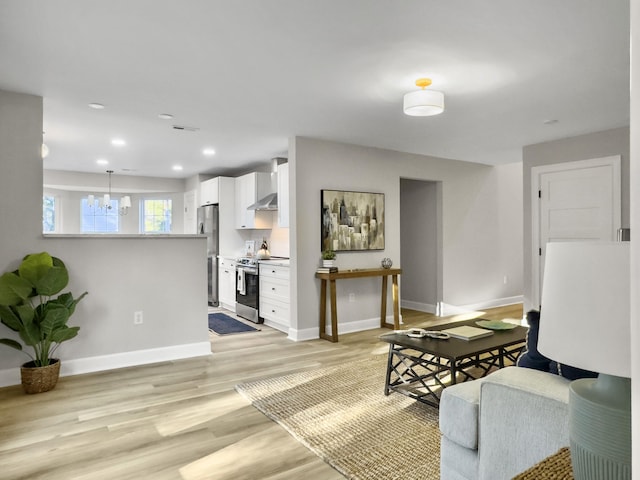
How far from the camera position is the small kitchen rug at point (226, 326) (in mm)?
5484

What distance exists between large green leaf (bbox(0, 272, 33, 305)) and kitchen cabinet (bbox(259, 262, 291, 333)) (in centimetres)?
276

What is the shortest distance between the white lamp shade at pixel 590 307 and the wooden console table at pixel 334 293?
3.92 m

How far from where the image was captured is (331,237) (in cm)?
526

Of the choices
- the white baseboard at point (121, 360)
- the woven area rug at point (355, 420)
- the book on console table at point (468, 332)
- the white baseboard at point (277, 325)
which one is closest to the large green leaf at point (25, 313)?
the white baseboard at point (121, 360)

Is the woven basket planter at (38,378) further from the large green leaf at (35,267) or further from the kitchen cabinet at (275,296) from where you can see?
the kitchen cabinet at (275,296)

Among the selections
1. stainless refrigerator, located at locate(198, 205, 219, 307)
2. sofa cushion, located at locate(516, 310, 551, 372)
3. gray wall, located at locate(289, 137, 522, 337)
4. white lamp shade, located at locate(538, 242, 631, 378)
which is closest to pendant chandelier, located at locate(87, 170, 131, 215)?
stainless refrigerator, located at locate(198, 205, 219, 307)

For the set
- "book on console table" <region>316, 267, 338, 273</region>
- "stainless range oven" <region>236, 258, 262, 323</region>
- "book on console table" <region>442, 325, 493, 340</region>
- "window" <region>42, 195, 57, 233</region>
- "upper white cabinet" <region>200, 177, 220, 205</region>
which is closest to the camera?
"book on console table" <region>442, 325, 493, 340</region>

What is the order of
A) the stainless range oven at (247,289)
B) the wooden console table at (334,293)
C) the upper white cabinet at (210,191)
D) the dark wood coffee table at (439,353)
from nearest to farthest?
the dark wood coffee table at (439,353) → the wooden console table at (334,293) → the stainless range oven at (247,289) → the upper white cabinet at (210,191)

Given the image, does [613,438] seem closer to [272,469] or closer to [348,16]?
[272,469]

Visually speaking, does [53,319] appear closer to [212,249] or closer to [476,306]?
[212,249]

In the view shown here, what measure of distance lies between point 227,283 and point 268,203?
1.71 metres

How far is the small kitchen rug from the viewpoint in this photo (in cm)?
548

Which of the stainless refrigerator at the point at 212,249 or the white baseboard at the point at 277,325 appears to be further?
the stainless refrigerator at the point at 212,249

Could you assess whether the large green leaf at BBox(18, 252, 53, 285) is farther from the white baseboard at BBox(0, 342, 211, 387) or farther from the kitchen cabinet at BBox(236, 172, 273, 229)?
the kitchen cabinet at BBox(236, 172, 273, 229)
